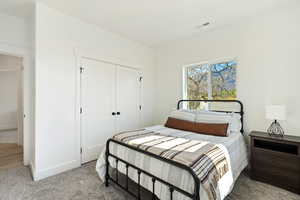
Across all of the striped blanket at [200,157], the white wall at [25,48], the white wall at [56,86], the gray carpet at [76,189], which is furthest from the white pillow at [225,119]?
the white wall at [25,48]

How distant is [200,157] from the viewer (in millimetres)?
1490

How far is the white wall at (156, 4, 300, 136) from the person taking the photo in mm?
2434

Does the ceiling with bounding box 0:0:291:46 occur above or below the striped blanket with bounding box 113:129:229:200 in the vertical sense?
above

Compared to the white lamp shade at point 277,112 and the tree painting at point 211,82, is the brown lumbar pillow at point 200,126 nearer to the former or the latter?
the white lamp shade at point 277,112

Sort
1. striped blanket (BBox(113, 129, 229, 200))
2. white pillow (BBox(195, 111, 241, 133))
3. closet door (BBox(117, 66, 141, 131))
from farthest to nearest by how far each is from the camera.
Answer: closet door (BBox(117, 66, 141, 131)), white pillow (BBox(195, 111, 241, 133)), striped blanket (BBox(113, 129, 229, 200))

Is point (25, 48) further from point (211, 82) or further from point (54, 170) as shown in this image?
point (211, 82)

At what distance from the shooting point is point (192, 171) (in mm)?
1278

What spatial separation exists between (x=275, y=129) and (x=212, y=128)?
40.4 inches

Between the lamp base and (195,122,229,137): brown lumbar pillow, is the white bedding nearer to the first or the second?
(195,122,229,137): brown lumbar pillow

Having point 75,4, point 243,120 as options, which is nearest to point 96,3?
point 75,4

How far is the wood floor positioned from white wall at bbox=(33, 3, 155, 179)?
100 cm

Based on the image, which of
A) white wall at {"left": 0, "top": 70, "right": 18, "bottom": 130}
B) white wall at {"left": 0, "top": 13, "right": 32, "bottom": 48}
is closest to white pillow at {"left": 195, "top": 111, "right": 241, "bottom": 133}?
white wall at {"left": 0, "top": 13, "right": 32, "bottom": 48}

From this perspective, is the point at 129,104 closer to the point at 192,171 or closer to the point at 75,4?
the point at 75,4

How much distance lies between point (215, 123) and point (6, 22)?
418cm
